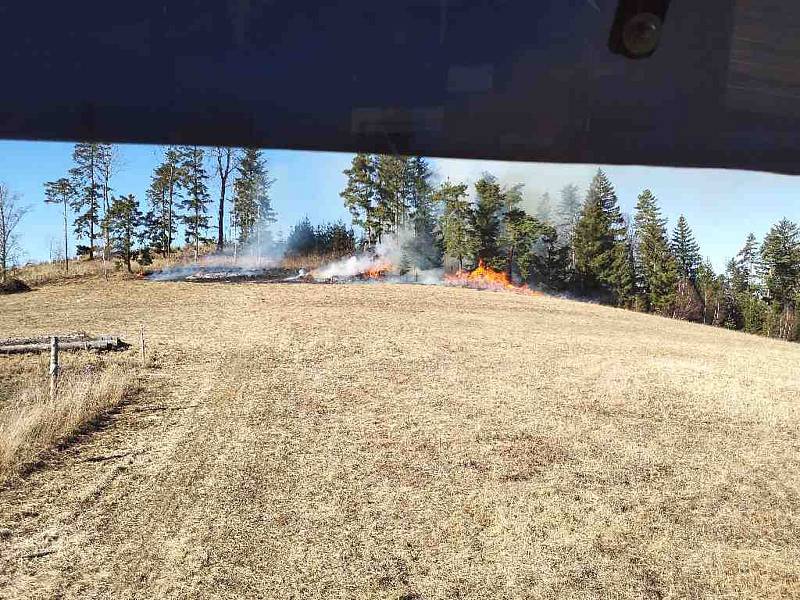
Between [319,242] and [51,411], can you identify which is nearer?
[51,411]

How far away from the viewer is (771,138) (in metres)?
0.83

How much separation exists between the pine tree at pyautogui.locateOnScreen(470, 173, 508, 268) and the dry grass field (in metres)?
8.98

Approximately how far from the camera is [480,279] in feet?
99.5

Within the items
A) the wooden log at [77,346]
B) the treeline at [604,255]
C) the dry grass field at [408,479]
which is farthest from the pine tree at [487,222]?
the wooden log at [77,346]

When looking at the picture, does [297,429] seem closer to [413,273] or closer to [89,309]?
[89,309]

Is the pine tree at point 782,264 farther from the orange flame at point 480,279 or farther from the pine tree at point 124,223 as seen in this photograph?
the pine tree at point 124,223

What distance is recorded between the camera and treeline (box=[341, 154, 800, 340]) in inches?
1005

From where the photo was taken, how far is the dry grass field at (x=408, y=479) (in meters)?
5.02

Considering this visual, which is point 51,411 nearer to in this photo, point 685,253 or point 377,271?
point 377,271

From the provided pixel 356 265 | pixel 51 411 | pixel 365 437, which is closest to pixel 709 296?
pixel 356 265

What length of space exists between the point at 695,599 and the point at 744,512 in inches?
112

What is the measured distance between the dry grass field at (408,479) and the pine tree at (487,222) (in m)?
8.98

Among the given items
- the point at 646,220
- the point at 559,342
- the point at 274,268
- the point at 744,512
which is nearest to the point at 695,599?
the point at 744,512

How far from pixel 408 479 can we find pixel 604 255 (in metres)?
28.9
